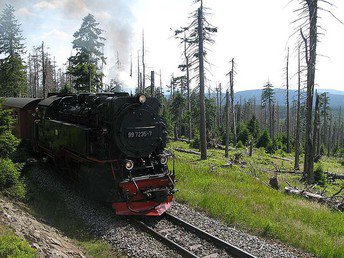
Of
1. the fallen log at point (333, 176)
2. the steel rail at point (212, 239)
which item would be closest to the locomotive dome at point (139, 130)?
the steel rail at point (212, 239)

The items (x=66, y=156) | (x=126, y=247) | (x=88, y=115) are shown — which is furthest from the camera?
(x=66, y=156)

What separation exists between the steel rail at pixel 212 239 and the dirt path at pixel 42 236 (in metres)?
2.54

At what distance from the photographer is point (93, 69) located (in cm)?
2956

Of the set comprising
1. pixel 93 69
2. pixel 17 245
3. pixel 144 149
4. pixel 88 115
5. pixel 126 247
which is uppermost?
pixel 93 69

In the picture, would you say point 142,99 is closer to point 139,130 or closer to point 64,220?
point 139,130

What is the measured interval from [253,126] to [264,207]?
34.8 meters

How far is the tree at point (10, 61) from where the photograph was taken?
3086cm

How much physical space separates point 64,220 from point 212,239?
4.11 metres

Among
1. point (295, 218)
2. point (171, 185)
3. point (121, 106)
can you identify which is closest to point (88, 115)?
point (121, 106)

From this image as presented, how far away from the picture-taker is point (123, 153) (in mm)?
8891

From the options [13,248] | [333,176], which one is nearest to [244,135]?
[333,176]

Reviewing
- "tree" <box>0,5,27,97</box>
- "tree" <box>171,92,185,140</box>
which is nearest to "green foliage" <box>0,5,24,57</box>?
"tree" <box>0,5,27,97</box>

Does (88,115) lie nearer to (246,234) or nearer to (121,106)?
(121,106)

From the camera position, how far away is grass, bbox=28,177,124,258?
7006 mm
